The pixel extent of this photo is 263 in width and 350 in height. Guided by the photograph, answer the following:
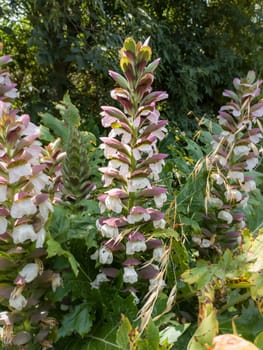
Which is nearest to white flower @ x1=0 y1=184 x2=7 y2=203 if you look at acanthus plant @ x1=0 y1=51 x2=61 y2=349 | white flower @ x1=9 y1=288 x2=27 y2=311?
acanthus plant @ x1=0 y1=51 x2=61 y2=349

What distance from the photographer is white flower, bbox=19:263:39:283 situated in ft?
3.81

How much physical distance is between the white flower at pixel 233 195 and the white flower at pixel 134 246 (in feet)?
1.42

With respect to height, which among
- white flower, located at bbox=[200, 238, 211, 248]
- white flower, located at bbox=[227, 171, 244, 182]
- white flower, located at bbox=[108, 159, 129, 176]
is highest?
white flower, located at bbox=[108, 159, 129, 176]

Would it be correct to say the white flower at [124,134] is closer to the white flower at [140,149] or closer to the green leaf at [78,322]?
the white flower at [140,149]

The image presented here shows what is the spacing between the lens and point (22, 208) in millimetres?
1106

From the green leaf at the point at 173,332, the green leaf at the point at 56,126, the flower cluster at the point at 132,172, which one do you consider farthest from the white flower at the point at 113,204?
the green leaf at the point at 56,126

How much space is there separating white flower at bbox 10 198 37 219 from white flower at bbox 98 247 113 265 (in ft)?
0.87

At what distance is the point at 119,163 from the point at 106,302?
15.4 inches

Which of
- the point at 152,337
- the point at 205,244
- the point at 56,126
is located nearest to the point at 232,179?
the point at 205,244

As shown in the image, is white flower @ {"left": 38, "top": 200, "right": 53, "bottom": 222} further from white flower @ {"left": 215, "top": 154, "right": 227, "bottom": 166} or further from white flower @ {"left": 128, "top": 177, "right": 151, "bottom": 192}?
white flower @ {"left": 215, "top": 154, "right": 227, "bottom": 166}

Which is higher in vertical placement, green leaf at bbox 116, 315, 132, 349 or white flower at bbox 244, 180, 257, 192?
white flower at bbox 244, 180, 257, 192

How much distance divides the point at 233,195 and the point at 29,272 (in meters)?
0.74

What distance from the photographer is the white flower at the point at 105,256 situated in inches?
50.7

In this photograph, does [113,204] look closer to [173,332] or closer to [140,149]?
[140,149]
